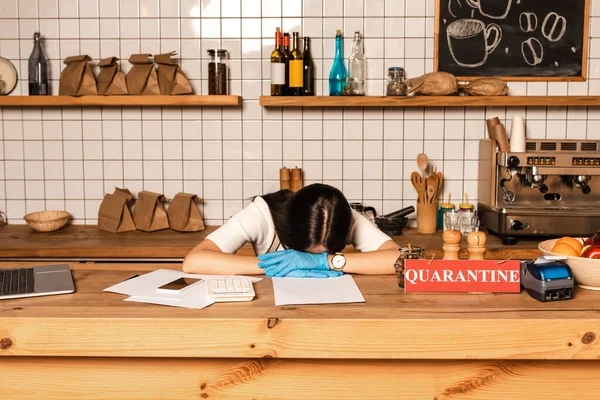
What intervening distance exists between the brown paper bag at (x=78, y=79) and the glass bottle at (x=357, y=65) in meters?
1.23

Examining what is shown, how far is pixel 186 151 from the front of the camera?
133 inches

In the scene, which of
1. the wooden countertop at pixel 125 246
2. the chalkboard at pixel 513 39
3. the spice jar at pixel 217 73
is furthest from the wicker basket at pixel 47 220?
the chalkboard at pixel 513 39

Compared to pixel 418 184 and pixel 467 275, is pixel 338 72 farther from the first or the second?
pixel 467 275

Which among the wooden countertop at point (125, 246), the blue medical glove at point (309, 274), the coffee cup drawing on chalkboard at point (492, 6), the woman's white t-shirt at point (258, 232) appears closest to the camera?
the blue medical glove at point (309, 274)

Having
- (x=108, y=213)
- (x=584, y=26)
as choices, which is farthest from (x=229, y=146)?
(x=584, y=26)

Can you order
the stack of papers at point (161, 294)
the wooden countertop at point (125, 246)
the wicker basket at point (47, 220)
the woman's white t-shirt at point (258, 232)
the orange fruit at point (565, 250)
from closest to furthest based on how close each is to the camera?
the stack of papers at point (161, 294), the orange fruit at point (565, 250), the woman's white t-shirt at point (258, 232), the wooden countertop at point (125, 246), the wicker basket at point (47, 220)

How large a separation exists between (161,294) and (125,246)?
1.31m

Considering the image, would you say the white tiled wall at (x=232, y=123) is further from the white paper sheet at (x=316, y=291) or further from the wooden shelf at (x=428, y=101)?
the white paper sheet at (x=316, y=291)

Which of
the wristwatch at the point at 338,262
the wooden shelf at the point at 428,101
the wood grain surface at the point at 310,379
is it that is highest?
the wooden shelf at the point at 428,101

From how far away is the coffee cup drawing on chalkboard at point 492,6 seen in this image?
3244 mm

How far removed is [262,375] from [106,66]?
7.10ft

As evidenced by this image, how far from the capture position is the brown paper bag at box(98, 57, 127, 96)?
315 cm

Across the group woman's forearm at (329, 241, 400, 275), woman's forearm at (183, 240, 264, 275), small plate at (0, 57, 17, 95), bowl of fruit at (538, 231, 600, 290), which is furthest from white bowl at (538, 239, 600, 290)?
small plate at (0, 57, 17, 95)

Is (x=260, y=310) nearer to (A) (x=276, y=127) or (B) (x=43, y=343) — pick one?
(B) (x=43, y=343)
